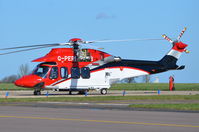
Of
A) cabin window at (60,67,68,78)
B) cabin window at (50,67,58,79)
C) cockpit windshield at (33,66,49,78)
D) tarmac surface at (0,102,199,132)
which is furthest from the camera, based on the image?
cabin window at (60,67,68,78)

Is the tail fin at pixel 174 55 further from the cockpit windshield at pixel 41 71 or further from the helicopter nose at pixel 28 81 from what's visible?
the helicopter nose at pixel 28 81

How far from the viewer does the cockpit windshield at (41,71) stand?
44.8m

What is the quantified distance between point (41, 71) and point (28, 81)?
1.61 metres

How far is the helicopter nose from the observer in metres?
44.0

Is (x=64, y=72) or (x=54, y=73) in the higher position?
(x=64, y=72)

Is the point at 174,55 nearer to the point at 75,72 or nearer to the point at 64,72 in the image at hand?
the point at 75,72

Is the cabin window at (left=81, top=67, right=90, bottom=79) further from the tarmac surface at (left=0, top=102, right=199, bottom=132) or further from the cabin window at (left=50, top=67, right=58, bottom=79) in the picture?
the tarmac surface at (left=0, top=102, right=199, bottom=132)

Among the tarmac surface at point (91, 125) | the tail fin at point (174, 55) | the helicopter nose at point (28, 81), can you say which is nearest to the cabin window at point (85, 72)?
the helicopter nose at point (28, 81)

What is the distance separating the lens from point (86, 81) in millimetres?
46438

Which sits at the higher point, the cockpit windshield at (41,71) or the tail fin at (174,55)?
the tail fin at (174,55)

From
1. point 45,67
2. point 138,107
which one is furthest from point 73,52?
point 138,107

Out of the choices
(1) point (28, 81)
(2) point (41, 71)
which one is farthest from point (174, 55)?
(1) point (28, 81)

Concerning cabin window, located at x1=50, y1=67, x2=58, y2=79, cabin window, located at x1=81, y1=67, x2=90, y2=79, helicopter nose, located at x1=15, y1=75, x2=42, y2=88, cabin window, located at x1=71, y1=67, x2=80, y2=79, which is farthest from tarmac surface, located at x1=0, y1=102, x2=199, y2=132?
cabin window, located at x1=81, y1=67, x2=90, y2=79

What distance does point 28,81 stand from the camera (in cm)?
4412
